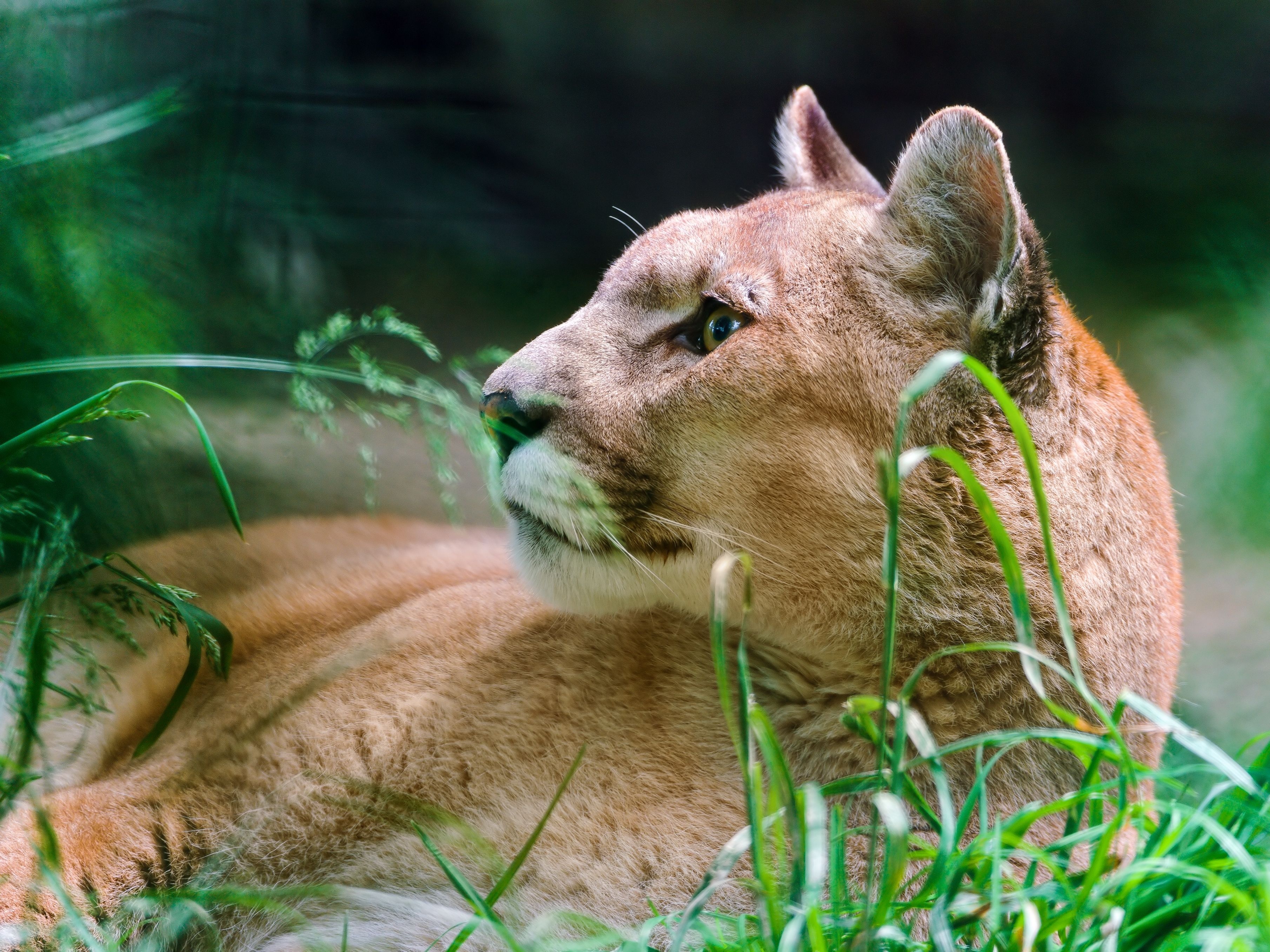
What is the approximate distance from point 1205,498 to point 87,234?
14.0 feet

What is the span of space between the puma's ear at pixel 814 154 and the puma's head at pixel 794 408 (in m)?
0.73

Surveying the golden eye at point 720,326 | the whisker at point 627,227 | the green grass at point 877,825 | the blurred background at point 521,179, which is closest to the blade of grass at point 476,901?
the green grass at point 877,825

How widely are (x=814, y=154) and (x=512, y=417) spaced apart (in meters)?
1.32

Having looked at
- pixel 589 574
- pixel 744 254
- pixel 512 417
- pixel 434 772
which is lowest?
pixel 434 772

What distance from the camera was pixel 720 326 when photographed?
1921 millimetres

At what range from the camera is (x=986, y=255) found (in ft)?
6.08

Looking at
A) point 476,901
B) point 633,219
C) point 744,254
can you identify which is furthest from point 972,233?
point 476,901

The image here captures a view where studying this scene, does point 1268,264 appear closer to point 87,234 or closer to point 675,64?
point 675,64

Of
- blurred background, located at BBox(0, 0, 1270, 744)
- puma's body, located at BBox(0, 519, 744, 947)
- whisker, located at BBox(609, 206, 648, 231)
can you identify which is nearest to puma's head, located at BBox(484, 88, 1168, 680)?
puma's body, located at BBox(0, 519, 744, 947)

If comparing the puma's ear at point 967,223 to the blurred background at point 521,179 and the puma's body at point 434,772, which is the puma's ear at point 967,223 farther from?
the blurred background at point 521,179

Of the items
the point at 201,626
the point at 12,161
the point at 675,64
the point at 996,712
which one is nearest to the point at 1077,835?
the point at 996,712

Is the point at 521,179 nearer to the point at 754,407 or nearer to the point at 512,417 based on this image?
the point at 512,417

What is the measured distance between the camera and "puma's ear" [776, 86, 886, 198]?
2629 mm

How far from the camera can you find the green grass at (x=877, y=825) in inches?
51.2
